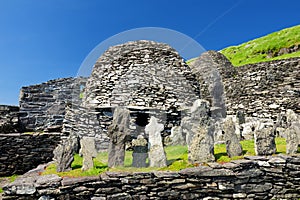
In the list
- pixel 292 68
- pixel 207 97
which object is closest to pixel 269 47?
pixel 207 97

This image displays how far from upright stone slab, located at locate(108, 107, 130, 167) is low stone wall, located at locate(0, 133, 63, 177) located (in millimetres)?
5919

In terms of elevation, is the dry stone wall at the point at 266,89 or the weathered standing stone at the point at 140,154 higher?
the dry stone wall at the point at 266,89

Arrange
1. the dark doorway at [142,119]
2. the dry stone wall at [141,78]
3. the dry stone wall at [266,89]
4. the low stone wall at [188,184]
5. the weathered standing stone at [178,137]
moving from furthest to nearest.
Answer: the dry stone wall at [266,89] → the dry stone wall at [141,78] → the dark doorway at [142,119] → the weathered standing stone at [178,137] → the low stone wall at [188,184]

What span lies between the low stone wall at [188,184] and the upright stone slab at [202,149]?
0.30 meters

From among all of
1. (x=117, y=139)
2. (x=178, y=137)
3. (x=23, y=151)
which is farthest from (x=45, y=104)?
(x=117, y=139)

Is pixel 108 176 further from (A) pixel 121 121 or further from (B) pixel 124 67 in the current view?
(B) pixel 124 67

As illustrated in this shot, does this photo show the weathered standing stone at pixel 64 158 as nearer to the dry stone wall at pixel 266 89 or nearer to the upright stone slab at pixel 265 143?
the upright stone slab at pixel 265 143

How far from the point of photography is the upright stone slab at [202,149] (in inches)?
224

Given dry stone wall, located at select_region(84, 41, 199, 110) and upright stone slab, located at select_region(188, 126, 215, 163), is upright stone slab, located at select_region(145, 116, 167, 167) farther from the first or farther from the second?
dry stone wall, located at select_region(84, 41, 199, 110)

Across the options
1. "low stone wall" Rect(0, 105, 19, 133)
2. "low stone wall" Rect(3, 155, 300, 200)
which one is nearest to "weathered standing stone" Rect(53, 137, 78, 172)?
"low stone wall" Rect(3, 155, 300, 200)

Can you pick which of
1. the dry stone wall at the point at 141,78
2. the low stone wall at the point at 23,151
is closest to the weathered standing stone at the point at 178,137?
the dry stone wall at the point at 141,78

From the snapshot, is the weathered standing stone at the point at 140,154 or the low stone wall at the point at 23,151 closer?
the weathered standing stone at the point at 140,154

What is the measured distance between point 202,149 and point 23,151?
326 inches

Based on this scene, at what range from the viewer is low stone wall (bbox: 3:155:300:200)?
4840mm
